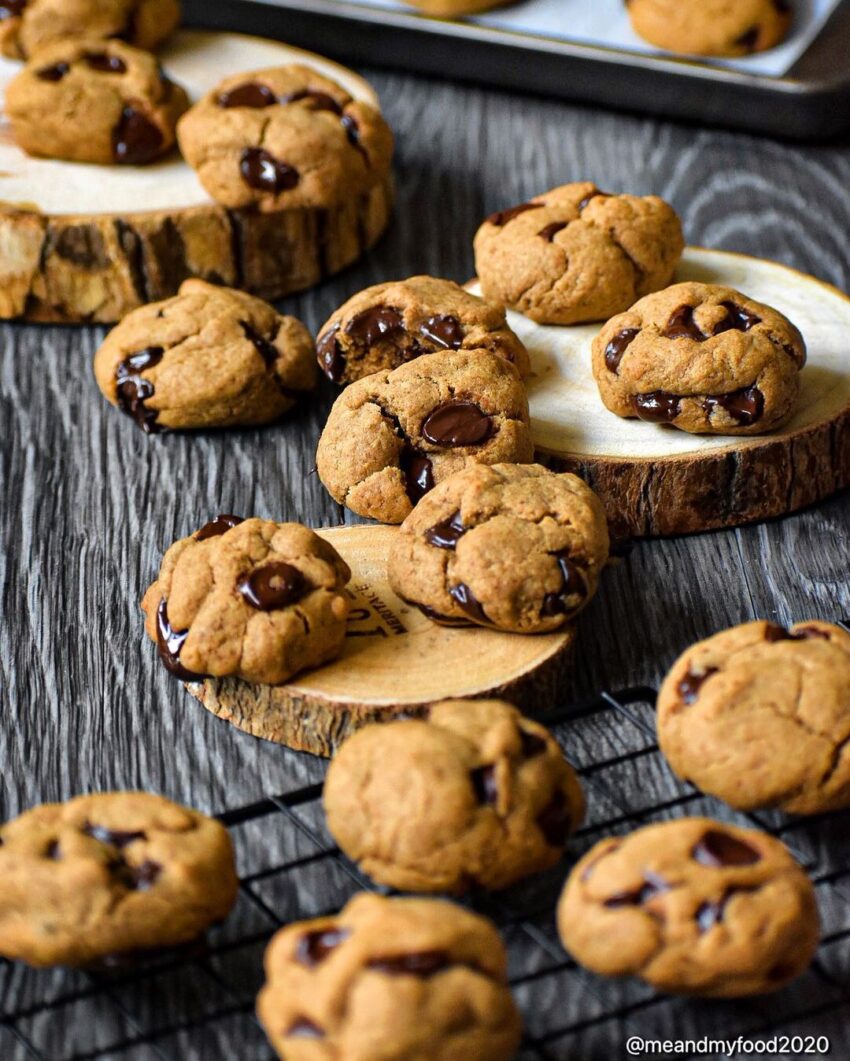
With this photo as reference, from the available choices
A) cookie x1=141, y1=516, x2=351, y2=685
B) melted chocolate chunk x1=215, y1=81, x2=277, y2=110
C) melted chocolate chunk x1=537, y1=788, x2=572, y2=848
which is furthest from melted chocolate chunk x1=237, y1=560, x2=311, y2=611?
melted chocolate chunk x1=215, y1=81, x2=277, y2=110

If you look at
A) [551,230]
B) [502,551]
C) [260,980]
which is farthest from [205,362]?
[260,980]

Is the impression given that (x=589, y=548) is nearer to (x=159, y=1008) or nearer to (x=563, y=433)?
(x=563, y=433)

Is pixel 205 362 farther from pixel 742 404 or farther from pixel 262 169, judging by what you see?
pixel 742 404

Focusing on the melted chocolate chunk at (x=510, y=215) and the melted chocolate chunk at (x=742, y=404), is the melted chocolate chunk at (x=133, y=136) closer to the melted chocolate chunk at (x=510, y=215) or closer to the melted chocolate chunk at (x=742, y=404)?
the melted chocolate chunk at (x=510, y=215)

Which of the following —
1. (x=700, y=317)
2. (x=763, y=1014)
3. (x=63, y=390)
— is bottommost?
(x=63, y=390)

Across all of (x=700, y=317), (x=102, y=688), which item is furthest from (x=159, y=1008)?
(x=700, y=317)

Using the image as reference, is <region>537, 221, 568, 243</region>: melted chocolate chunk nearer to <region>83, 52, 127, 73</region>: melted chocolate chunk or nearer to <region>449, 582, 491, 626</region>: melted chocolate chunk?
<region>449, 582, 491, 626</region>: melted chocolate chunk
